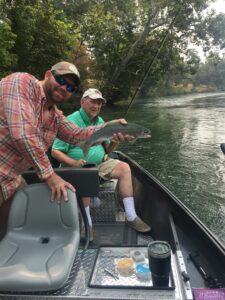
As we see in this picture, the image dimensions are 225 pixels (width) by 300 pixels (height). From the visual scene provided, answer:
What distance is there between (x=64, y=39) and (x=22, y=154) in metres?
16.1

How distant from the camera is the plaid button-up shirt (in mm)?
2020

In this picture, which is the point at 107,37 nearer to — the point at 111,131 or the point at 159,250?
the point at 111,131

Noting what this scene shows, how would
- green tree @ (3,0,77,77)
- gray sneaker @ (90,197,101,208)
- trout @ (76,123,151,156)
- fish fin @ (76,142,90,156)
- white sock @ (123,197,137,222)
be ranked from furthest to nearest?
1. green tree @ (3,0,77,77)
2. gray sneaker @ (90,197,101,208)
3. white sock @ (123,197,137,222)
4. fish fin @ (76,142,90,156)
5. trout @ (76,123,151,156)

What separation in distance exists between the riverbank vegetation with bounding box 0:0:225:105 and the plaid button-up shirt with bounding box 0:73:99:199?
11159 millimetres

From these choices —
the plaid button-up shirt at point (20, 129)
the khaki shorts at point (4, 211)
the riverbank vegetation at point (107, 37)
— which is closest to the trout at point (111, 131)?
the plaid button-up shirt at point (20, 129)

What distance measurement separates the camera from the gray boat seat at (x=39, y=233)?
1979 millimetres

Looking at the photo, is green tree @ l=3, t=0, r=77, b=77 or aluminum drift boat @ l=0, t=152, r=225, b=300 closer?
aluminum drift boat @ l=0, t=152, r=225, b=300

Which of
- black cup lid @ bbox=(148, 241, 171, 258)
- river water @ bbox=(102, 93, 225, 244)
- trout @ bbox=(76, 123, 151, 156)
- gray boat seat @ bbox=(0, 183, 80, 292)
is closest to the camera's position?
black cup lid @ bbox=(148, 241, 171, 258)

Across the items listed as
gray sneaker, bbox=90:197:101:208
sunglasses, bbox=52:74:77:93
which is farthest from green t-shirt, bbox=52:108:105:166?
sunglasses, bbox=52:74:77:93

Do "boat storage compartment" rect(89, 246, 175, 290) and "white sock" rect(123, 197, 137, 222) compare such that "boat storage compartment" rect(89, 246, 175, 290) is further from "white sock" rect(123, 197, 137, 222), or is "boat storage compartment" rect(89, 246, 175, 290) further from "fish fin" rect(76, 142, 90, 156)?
"fish fin" rect(76, 142, 90, 156)

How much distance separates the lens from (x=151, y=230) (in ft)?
10.9

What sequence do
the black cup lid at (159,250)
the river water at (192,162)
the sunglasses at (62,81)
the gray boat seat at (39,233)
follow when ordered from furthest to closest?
the river water at (192,162) → the sunglasses at (62,81) → the gray boat seat at (39,233) → the black cup lid at (159,250)

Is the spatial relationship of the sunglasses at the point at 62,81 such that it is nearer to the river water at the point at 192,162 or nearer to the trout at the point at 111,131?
the trout at the point at 111,131

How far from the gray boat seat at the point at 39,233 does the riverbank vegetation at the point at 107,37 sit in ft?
37.3
